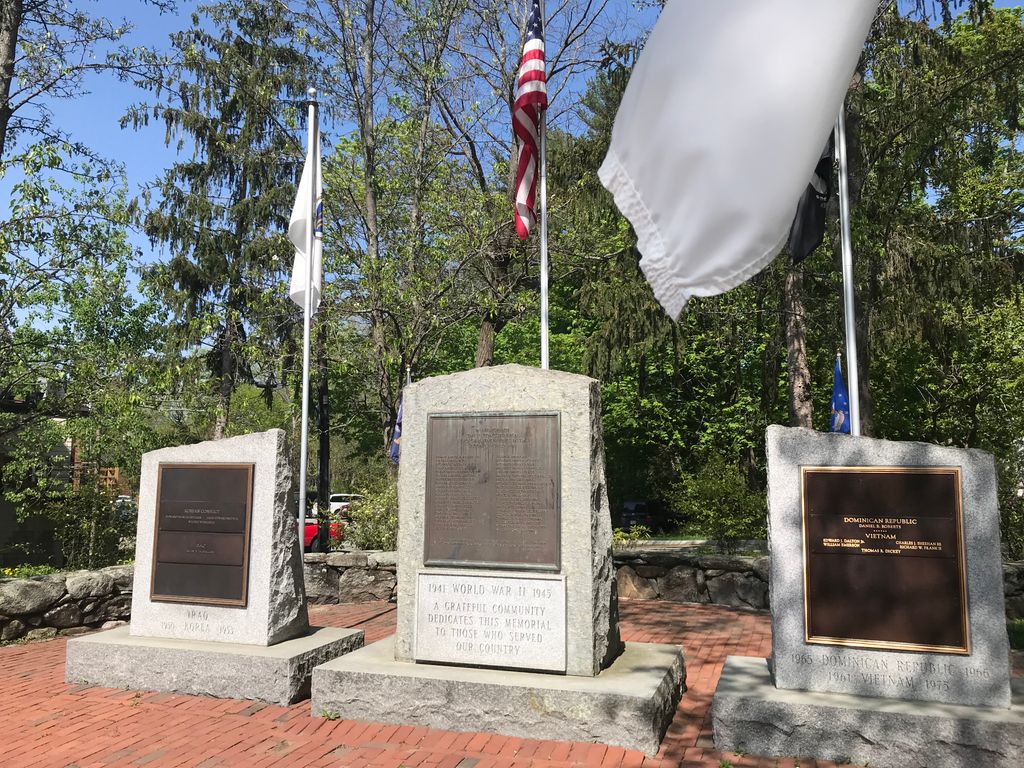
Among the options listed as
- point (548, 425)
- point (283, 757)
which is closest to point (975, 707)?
point (548, 425)

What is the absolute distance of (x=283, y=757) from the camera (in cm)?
452

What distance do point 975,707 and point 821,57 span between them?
3711 mm

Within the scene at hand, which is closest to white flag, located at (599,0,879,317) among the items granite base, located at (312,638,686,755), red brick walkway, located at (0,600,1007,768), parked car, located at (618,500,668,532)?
granite base, located at (312,638,686,755)

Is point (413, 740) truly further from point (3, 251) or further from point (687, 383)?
point (687, 383)

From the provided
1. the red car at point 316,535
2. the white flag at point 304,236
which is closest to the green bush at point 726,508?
the red car at point 316,535

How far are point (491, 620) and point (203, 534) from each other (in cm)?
266

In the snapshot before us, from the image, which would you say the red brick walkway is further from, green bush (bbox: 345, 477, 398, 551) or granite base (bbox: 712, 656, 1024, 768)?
green bush (bbox: 345, 477, 398, 551)

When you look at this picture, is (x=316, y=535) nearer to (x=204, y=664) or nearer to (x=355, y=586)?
(x=355, y=586)

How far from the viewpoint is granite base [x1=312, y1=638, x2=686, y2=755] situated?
4.59 metres

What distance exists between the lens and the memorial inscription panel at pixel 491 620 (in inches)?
203

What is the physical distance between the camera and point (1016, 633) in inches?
314

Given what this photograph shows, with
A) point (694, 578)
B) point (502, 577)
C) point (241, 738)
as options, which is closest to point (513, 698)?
point (502, 577)

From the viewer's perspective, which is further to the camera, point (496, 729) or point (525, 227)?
point (525, 227)

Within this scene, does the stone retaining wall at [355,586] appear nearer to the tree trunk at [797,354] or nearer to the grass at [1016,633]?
the grass at [1016,633]
